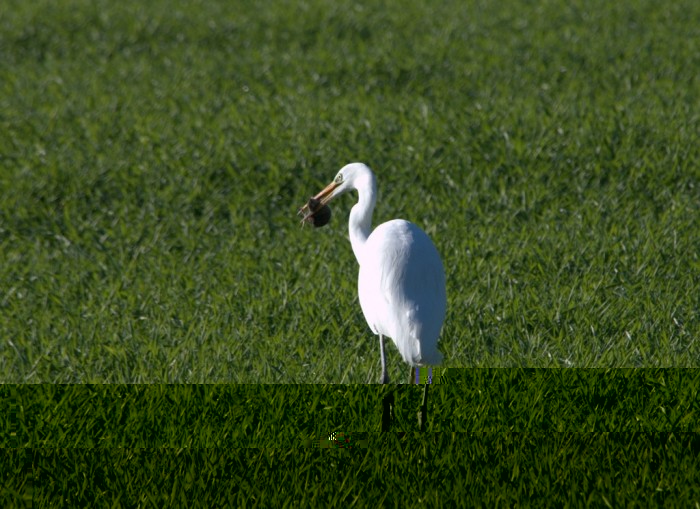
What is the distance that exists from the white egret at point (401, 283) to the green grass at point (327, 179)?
1.19 m

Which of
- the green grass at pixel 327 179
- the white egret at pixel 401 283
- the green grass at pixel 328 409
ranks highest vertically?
the white egret at pixel 401 283

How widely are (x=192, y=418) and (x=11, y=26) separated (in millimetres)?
12965

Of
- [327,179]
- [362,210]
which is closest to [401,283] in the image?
[362,210]

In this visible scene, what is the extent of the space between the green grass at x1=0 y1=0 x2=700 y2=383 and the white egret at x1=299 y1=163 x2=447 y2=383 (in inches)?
47.0

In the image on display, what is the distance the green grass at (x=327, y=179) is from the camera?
6.79 meters

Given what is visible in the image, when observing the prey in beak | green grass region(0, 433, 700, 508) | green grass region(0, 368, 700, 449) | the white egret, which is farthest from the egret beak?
green grass region(0, 433, 700, 508)

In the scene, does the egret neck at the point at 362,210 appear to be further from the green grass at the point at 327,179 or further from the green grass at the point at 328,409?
the green grass at the point at 327,179

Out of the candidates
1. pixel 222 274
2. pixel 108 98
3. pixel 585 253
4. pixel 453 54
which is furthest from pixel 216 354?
pixel 453 54

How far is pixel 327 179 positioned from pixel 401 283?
533 centimetres

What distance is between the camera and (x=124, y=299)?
25.1ft

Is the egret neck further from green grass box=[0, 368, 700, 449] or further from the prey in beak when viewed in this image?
green grass box=[0, 368, 700, 449]

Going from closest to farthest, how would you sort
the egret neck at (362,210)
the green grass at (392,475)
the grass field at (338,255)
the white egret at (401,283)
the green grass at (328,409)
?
1. the green grass at (392,475)
2. the white egret at (401,283)
3. the grass field at (338,255)
4. the egret neck at (362,210)
5. the green grass at (328,409)

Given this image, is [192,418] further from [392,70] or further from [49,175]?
[392,70]

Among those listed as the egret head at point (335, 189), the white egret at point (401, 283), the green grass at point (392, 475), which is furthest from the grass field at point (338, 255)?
A: the egret head at point (335, 189)
